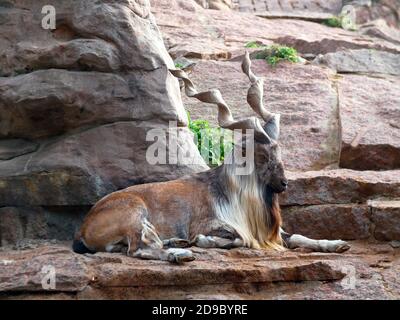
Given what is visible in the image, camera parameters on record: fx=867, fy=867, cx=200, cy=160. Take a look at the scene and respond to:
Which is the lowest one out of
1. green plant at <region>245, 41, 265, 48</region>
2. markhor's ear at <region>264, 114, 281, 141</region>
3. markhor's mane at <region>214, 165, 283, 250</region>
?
markhor's mane at <region>214, 165, 283, 250</region>

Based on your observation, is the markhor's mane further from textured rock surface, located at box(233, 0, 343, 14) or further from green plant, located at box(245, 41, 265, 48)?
textured rock surface, located at box(233, 0, 343, 14)

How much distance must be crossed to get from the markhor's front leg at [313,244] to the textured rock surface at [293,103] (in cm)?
205

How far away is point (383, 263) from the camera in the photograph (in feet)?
23.9

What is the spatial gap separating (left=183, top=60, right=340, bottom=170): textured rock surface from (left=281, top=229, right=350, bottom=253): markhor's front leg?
2.05 metres

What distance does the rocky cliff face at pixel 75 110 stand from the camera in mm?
7980

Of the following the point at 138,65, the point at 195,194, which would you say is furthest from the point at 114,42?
the point at 195,194

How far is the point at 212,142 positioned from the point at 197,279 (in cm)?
355

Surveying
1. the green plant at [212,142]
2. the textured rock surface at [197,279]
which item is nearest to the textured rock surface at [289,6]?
the green plant at [212,142]

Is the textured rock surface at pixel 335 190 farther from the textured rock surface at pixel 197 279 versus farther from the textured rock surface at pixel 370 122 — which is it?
the textured rock surface at pixel 197 279

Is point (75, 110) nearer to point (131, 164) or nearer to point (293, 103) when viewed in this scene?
point (131, 164)

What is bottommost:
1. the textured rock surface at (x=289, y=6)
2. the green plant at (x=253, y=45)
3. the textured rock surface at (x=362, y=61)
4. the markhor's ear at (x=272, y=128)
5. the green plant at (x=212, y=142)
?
the green plant at (x=212, y=142)

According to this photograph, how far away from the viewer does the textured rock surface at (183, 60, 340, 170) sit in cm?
1027

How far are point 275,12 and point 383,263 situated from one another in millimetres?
9315

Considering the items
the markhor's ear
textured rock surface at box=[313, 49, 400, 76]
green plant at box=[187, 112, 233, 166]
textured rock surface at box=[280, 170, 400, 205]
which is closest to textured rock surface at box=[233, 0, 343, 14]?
textured rock surface at box=[313, 49, 400, 76]
